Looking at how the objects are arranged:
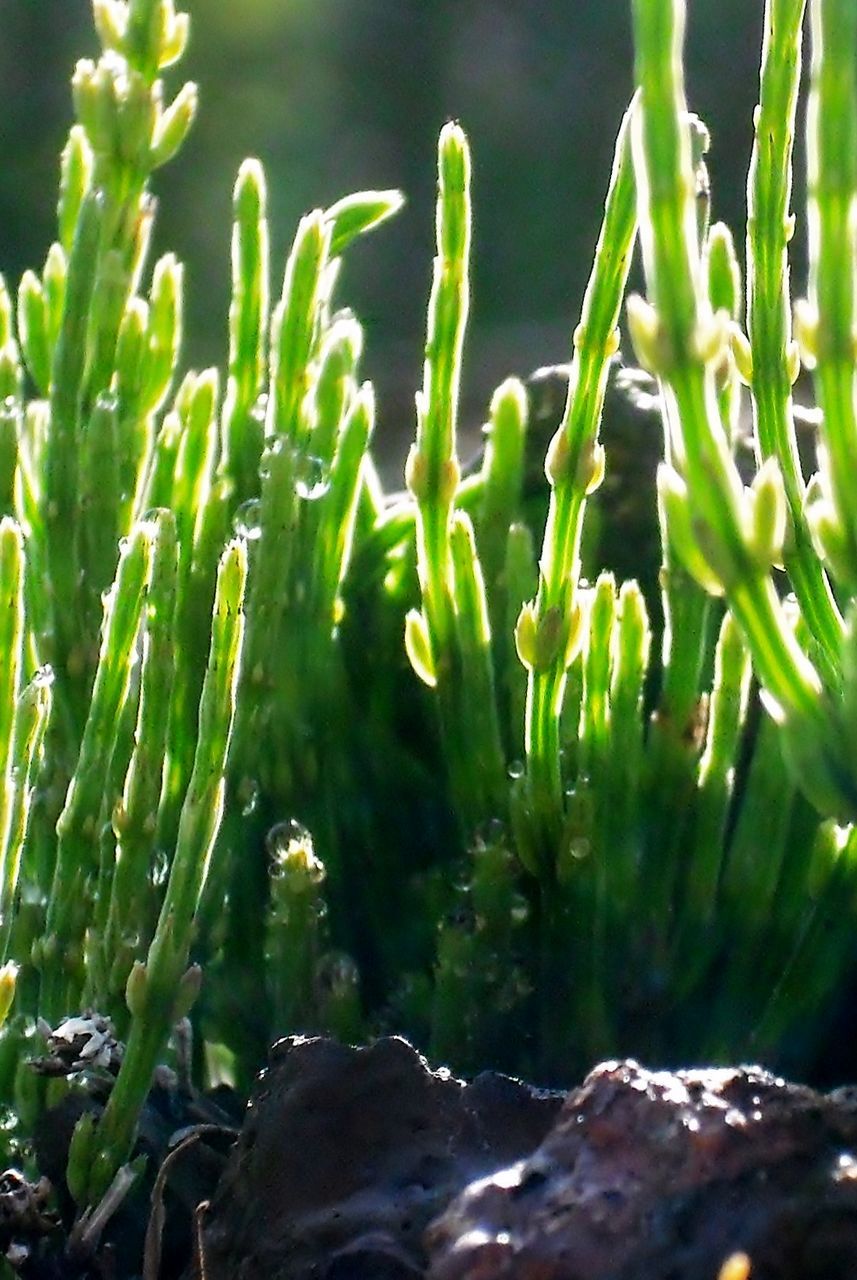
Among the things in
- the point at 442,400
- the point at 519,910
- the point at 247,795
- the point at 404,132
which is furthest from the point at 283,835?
the point at 404,132

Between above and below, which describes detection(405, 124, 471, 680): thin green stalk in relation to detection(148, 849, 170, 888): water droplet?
above

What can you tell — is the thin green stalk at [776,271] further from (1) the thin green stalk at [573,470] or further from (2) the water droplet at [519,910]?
(2) the water droplet at [519,910]

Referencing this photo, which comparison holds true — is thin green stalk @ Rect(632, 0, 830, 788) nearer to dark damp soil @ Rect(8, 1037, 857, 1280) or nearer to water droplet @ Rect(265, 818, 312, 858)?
dark damp soil @ Rect(8, 1037, 857, 1280)

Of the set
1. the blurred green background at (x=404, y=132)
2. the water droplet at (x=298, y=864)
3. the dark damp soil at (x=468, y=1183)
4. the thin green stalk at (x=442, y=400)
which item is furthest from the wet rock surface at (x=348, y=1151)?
the blurred green background at (x=404, y=132)

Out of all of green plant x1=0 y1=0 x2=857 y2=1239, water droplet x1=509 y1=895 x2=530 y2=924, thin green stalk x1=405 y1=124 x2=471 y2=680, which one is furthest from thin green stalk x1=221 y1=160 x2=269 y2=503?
water droplet x1=509 y1=895 x2=530 y2=924


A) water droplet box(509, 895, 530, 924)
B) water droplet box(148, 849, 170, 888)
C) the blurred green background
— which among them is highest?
the blurred green background

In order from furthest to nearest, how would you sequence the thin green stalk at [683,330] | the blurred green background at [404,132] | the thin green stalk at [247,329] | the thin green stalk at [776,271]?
the blurred green background at [404,132]
the thin green stalk at [247,329]
the thin green stalk at [776,271]
the thin green stalk at [683,330]
